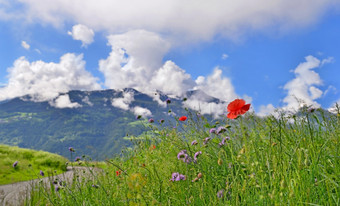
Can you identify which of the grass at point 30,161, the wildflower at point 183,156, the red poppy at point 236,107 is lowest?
the wildflower at point 183,156

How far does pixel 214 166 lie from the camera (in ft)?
9.65

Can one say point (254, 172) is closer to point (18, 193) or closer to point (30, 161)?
point (18, 193)

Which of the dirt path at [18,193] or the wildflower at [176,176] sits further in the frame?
the dirt path at [18,193]

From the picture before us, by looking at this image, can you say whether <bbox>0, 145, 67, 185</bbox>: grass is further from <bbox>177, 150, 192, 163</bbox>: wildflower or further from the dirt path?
<bbox>177, 150, 192, 163</bbox>: wildflower

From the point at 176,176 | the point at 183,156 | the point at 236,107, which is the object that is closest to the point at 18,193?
the point at 176,176

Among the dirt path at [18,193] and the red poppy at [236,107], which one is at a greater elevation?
the red poppy at [236,107]

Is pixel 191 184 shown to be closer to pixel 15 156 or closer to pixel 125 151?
pixel 125 151

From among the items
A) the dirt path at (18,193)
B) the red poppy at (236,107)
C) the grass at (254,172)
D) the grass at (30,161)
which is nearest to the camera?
the grass at (254,172)

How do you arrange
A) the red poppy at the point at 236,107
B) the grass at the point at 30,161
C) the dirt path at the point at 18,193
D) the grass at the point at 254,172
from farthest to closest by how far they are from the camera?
the grass at the point at 30,161 < the dirt path at the point at 18,193 < the red poppy at the point at 236,107 < the grass at the point at 254,172

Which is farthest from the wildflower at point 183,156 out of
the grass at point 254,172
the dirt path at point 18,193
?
the dirt path at point 18,193

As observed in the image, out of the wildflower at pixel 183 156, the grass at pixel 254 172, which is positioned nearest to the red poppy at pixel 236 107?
the grass at pixel 254 172

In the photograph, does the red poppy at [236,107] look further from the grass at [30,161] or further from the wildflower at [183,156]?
the grass at [30,161]

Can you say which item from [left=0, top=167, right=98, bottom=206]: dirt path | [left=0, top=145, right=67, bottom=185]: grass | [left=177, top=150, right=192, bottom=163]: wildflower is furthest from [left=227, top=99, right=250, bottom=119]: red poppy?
[left=0, top=145, right=67, bottom=185]: grass

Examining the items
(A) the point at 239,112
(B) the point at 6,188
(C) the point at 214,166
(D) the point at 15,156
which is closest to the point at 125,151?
(B) the point at 6,188
